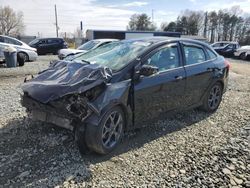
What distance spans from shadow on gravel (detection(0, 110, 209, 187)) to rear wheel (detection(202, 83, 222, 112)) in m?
0.99

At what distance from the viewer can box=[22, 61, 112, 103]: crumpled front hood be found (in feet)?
11.1

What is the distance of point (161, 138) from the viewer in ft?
14.3

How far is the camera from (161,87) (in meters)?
4.28

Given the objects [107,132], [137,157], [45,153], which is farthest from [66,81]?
[137,157]

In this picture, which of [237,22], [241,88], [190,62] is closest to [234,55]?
[241,88]

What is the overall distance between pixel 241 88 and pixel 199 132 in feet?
16.3

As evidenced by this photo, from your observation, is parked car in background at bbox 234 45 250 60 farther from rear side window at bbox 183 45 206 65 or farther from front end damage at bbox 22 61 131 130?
front end damage at bbox 22 61 131 130

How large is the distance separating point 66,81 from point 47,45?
72.3 ft

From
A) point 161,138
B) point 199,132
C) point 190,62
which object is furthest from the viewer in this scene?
point 190,62

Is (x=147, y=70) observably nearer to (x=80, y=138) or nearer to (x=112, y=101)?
(x=112, y=101)

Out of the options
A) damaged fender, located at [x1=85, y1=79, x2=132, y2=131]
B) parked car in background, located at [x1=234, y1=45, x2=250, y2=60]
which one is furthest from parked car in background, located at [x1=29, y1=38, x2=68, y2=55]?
damaged fender, located at [x1=85, y1=79, x2=132, y2=131]

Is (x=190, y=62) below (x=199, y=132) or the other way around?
the other way around

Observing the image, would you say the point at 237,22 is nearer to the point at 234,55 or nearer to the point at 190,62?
the point at 234,55

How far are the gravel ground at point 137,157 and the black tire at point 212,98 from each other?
0.51 metres
